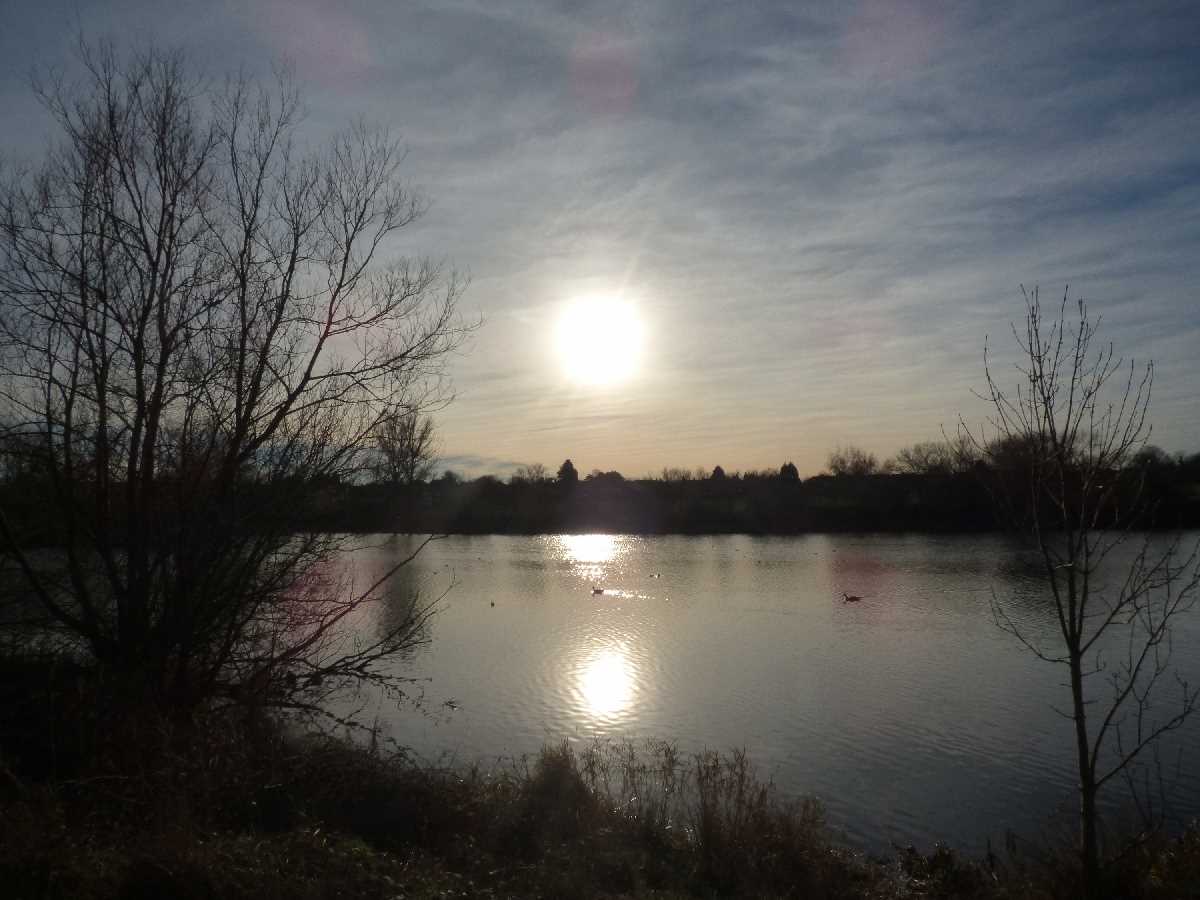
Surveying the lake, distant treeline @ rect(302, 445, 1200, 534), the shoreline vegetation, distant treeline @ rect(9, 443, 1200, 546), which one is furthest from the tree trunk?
distant treeline @ rect(302, 445, 1200, 534)

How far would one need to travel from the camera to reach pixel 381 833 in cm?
768

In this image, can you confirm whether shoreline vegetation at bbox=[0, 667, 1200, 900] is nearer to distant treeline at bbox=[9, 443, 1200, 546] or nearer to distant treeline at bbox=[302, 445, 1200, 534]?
distant treeline at bbox=[9, 443, 1200, 546]

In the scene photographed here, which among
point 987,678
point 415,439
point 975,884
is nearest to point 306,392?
point 415,439

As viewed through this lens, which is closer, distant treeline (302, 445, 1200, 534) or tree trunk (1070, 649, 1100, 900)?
tree trunk (1070, 649, 1100, 900)

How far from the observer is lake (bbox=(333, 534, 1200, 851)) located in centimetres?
1110

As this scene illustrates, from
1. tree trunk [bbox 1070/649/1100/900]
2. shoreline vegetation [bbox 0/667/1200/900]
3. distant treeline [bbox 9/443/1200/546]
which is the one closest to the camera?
shoreline vegetation [bbox 0/667/1200/900]

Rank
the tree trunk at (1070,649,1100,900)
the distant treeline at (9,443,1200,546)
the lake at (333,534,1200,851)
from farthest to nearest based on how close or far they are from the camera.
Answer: the distant treeline at (9,443,1200,546) < the lake at (333,534,1200,851) < the tree trunk at (1070,649,1100,900)

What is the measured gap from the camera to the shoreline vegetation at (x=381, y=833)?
551 cm

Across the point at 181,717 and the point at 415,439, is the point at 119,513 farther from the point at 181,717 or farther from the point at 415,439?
the point at 415,439

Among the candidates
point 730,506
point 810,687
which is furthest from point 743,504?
point 810,687

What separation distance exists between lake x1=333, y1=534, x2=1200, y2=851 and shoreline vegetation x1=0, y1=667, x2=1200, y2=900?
63.1 inches

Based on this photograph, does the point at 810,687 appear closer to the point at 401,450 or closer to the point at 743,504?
the point at 401,450

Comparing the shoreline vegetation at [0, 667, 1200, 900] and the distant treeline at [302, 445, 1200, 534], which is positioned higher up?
the distant treeline at [302, 445, 1200, 534]

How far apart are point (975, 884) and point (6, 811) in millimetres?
7429
